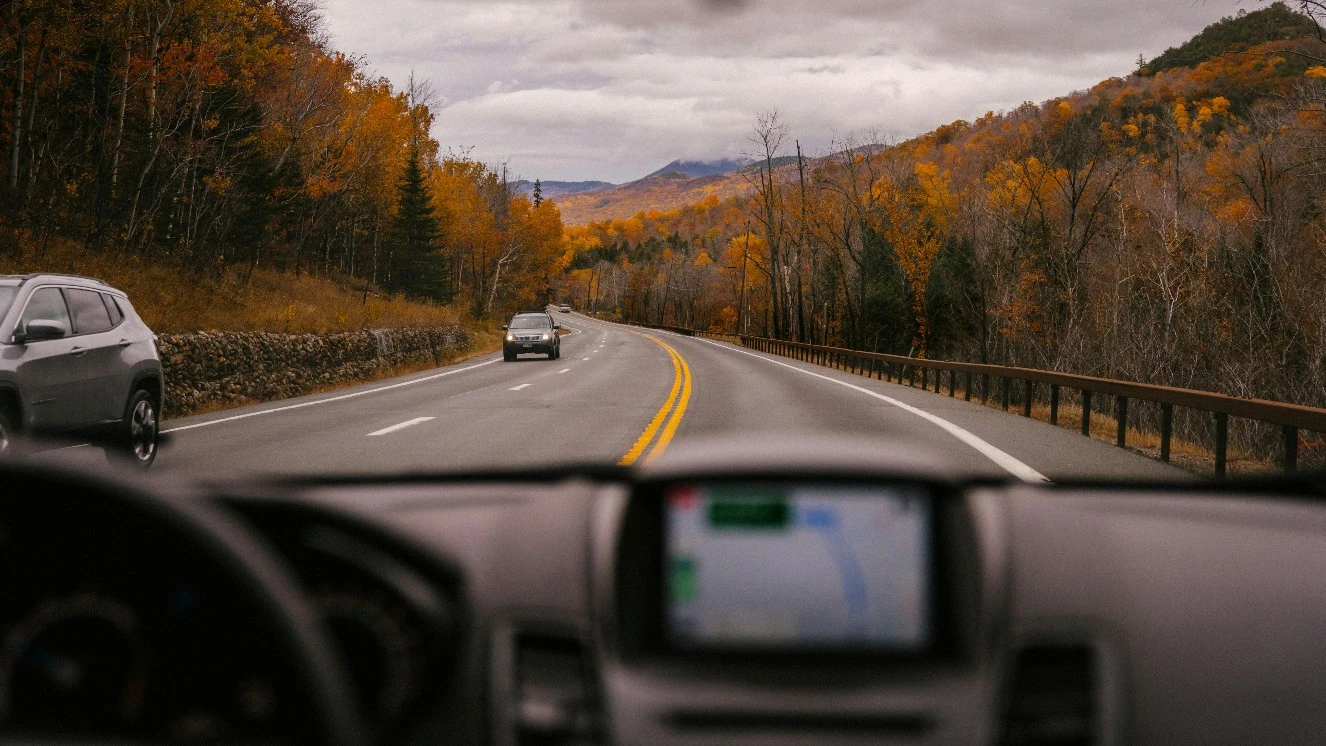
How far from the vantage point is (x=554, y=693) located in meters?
2.56

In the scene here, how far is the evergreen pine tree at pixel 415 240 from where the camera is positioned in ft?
231

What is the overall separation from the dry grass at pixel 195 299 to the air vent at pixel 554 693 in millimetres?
18164

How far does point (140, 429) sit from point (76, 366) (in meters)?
1.33

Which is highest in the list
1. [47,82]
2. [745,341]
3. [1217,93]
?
[1217,93]

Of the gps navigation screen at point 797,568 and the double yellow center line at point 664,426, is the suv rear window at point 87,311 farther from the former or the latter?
the gps navigation screen at point 797,568

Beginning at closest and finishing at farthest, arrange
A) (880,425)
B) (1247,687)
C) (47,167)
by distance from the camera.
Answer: (1247,687) → (880,425) → (47,167)

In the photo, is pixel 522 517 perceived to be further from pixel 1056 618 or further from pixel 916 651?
pixel 1056 618

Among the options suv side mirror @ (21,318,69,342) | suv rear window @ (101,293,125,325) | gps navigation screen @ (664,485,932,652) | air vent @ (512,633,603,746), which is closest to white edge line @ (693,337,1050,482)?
gps navigation screen @ (664,485,932,652)

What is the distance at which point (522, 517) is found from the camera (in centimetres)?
316

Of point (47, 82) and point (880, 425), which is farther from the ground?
point (47, 82)

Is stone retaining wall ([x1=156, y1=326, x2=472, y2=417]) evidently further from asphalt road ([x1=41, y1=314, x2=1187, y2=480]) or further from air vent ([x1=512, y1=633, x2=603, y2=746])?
air vent ([x1=512, y1=633, x2=603, y2=746])

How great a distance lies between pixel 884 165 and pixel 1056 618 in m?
68.1

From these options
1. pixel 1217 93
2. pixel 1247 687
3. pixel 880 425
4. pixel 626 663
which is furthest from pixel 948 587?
pixel 1217 93

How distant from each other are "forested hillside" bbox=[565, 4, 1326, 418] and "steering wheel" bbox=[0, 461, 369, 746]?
822 inches
